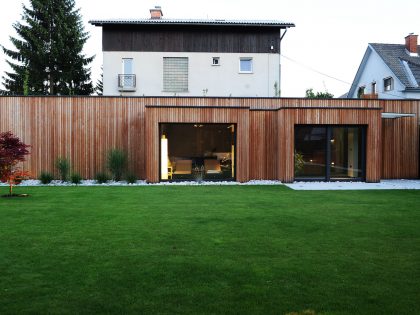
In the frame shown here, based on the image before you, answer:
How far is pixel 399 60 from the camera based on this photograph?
24.7 meters

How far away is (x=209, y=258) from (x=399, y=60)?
24192mm

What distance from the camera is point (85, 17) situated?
109 ft

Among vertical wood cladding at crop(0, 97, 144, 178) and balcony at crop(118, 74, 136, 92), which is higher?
balcony at crop(118, 74, 136, 92)

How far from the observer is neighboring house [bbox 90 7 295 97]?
71.9ft

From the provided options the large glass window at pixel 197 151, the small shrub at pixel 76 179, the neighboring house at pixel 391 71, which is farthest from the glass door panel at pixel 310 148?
the neighboring house at pixel 391 71

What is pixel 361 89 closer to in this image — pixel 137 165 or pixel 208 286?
pixel 137 165

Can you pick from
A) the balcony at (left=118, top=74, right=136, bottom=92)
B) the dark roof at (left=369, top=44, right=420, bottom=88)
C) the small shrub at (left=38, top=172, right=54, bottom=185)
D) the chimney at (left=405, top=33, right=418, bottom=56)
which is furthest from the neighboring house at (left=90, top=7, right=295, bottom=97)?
the small shrub at (left=38, top=172, right=54, bottom=185)

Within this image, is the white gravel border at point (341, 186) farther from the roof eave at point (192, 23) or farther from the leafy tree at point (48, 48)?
the leafy tree at point (48, 48)

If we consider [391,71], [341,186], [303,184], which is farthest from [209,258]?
[391,71]

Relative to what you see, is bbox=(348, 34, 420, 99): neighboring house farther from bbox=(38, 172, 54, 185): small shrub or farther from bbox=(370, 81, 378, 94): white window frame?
bbox=(38, 172, 54, 185): small shrub

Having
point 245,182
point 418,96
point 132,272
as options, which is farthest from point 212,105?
point 418,96

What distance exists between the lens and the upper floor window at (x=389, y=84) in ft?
79.8

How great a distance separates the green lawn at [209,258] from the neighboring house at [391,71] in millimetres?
16356

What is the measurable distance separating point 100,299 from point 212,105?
11726mm
